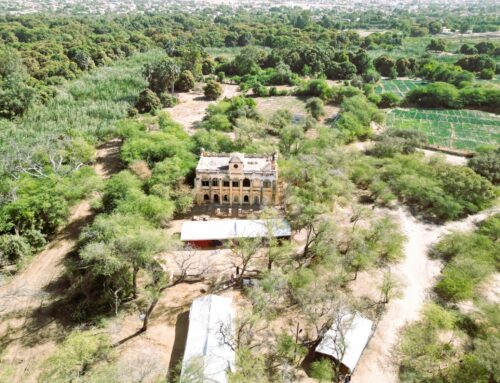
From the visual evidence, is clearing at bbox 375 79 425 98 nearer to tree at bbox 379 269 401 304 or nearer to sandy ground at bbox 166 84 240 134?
sandy ground at bbox 166 84 240 134

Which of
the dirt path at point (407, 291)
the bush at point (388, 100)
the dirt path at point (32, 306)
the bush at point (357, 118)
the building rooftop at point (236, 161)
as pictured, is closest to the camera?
the dirt path at point (407, 291)

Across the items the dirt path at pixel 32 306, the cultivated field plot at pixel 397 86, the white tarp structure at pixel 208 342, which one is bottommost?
the dirt path at pixel 32 306

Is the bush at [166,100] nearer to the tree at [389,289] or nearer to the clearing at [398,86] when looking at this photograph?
the clearing at [398,86]

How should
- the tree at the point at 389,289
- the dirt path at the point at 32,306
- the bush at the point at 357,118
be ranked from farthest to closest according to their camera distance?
the bush at the point at 357,118
the tree at the point at 389,289
the dirt path at the point at 32,306

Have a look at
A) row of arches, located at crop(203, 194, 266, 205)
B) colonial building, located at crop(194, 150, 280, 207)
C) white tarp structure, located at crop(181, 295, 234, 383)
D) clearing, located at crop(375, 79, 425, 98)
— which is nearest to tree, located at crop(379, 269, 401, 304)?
white tarp structure, located at crop(181, 295, 234, 383)

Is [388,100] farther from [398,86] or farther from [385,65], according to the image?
[385,65]

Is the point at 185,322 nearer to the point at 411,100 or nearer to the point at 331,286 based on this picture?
the point at 331,286

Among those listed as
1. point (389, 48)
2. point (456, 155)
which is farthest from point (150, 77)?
point (389, 48)

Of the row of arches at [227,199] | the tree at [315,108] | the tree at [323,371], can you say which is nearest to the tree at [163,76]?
the tree at [315,108]
